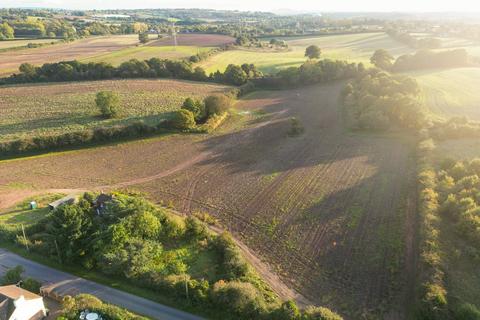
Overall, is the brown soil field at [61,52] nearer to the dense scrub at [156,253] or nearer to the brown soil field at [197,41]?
the brown soil field at [197,41]

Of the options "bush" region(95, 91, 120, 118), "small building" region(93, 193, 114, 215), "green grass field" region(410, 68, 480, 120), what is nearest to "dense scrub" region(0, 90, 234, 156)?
"bush" region(95, 91, 120, 118)

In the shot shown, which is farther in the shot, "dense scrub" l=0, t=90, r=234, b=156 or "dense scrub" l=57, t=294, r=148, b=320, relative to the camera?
"dense scrub" l=0, t=90, r=234, b=156

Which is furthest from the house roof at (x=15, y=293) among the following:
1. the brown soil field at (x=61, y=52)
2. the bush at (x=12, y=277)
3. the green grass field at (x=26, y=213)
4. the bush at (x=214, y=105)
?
the brown soil field at (x=61, y=52)

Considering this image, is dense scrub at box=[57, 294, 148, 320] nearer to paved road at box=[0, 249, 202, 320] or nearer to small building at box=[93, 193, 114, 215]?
paved road at box=[0, 249, 202, 320]

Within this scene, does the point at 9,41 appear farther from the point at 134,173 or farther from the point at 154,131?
the point at 134,173

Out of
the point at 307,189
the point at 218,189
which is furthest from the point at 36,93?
the point at 307,189

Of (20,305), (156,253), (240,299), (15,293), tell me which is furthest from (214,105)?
(20,305)

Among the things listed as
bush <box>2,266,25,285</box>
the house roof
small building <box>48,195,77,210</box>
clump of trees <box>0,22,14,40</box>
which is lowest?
bush <box>2,266,25,285</box>

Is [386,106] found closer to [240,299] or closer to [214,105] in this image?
[214,105]
